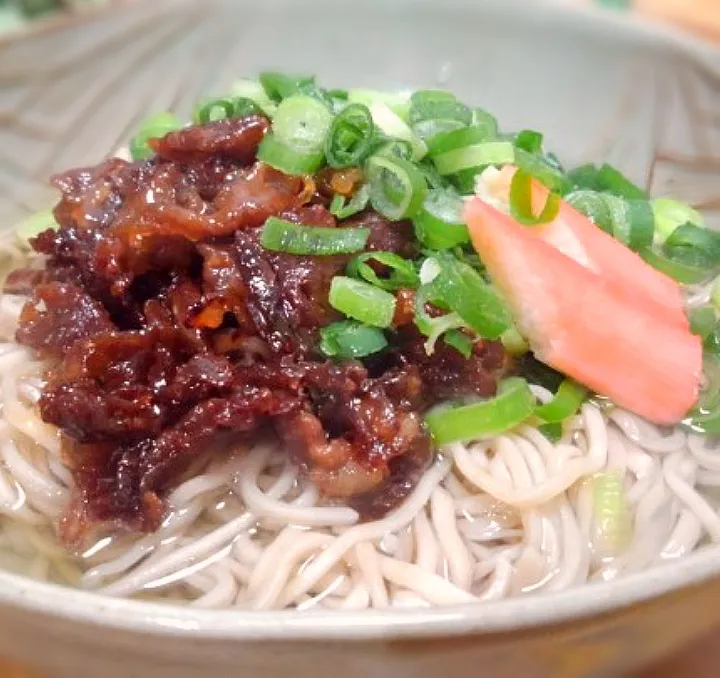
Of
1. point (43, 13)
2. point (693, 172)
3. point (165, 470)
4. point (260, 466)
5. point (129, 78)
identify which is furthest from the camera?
point (43, 13)

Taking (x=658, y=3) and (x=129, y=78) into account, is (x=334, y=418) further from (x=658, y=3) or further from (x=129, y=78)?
(x=658, y=3)

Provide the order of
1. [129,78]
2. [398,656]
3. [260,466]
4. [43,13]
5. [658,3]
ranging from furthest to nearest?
A: 1. [43,13]
2. [658,3]
3. [129,78]
4. [260,466]
5. [398,656]

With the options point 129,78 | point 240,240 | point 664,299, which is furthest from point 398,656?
point 129,78

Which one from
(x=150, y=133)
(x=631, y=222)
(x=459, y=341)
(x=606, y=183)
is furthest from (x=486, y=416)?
(x=150, y=133)

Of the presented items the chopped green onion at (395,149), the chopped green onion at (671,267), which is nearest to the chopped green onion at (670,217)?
the chopped green onion at (671,267)

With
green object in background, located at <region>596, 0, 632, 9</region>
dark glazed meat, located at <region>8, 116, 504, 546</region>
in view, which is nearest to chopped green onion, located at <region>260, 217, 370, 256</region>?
dark glazed meat, located at <region>8, 116, 504, 546</region>

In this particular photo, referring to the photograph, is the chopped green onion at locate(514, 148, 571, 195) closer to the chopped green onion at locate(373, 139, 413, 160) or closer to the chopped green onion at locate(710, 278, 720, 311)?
the chopped green onion at locate(373, 139, 413, 160)

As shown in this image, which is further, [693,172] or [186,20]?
[186,20]
